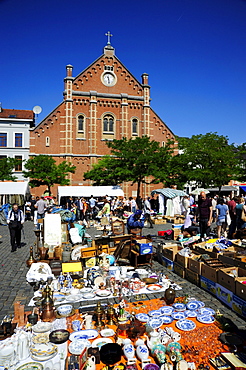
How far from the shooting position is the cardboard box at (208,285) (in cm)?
609

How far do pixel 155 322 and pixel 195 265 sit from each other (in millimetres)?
2646

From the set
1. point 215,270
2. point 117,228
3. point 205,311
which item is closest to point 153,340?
point 205,311

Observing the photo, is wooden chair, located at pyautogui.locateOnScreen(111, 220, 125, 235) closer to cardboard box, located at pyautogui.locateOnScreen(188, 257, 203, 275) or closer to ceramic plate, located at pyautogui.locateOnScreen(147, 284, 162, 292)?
cardboard box, located at pyautogui.locateOnScreen(188, 257, 203, 275)

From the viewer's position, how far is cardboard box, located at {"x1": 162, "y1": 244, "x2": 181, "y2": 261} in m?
7.86

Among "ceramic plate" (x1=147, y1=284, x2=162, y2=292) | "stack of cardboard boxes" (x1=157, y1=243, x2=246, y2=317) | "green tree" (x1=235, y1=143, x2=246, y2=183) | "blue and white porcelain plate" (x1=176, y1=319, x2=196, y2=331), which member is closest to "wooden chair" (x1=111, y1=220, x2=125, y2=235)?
"stack of cardboard boxes" (x1=157, y1=243, x2=246, y2=317)

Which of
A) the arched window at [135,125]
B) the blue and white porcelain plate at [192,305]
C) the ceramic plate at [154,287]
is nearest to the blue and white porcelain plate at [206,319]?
the blue and white porcelain plate at [192,305]

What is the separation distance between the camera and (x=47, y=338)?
395 centimetres

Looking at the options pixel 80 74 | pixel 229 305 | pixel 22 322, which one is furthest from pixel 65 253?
pixel 80 74

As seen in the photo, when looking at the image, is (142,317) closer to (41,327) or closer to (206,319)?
(206,319)

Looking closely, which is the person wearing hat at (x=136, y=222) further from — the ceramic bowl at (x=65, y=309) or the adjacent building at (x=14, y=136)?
the adjacent building at (x=14, y=136)

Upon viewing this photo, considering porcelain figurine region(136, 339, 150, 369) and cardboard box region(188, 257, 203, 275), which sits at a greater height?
cardboard box region(188, 257, 203, 275)

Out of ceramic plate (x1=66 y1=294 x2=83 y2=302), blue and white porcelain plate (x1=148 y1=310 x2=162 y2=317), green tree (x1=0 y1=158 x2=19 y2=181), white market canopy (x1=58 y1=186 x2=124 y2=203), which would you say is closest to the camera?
blue and white porcelain plate (x1=148 y1=310 x2=162 y2=317)

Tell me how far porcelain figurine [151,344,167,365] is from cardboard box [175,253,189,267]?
3.64 metres

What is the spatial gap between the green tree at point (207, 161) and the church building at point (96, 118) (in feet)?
26.5
